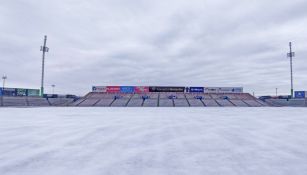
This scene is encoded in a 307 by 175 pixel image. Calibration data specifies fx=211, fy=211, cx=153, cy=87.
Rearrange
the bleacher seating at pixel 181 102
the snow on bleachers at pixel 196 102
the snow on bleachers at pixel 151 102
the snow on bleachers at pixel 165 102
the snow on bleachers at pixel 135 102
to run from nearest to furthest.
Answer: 1. the bleacher seating at pixel 181 102
2. the snow on bleachers at pixel 196 102
3. the snow on bleachers at pixel 165 102
4. the snow on bleachers at pixel 135 102
5. the snow on bleachers at pixel 151 102

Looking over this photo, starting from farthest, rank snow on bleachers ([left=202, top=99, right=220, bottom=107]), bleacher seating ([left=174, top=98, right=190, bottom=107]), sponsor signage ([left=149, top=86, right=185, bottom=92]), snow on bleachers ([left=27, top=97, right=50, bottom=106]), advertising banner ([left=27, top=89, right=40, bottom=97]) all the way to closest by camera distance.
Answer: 1. sponsor signage ([left=149, top=86, right=185, bottom=92])
2. advertising banner ([left=27, top=89, right=40, bottom=97])
3. bleacher seating ([left=174, top=98, right=190, bottom=107])
4. snow on bleachers ([left=202, top=99, right=220, bottom=107])
5. snow on bleachers ([left=27, top=97, right=50, bottom=106])

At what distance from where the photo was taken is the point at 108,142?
703 centimetres

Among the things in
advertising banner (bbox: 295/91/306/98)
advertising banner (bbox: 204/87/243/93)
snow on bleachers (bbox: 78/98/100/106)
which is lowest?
snow on bleachers (bbox: 78/98/100/106)

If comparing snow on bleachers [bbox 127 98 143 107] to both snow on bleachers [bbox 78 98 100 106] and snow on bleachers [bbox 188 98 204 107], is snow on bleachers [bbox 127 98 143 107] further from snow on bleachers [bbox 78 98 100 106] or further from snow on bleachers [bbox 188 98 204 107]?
snow on bleachers [bbox 188 98 204 107]

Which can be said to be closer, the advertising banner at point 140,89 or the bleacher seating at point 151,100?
Result: the bleacher seating at point 151,100

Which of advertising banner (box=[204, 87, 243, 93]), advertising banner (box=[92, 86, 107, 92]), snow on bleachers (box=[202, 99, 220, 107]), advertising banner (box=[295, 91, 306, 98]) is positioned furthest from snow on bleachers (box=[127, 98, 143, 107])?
advertising banner (box=[295, 91, 306, 98])

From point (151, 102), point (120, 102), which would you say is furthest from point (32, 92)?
point (151, 102)

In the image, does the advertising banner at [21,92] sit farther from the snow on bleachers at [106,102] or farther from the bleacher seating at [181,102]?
the bleacher seating at [181,102]

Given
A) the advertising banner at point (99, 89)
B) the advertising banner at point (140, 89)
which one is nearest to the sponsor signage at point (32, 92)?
the advertising banner at point (99, 89)

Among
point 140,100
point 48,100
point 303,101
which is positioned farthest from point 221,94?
point 48,100

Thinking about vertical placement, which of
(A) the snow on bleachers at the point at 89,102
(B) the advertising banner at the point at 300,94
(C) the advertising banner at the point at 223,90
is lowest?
(A) the snow on bleachers at the point at 89,102

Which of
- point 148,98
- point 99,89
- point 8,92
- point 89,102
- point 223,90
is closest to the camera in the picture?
point 8,92

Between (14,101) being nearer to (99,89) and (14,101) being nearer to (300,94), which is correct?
(99,89)

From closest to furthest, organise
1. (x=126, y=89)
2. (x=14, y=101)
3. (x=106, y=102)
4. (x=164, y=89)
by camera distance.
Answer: (x=14, y=101) → (x=106, y=102) → (x=126, y=89) → (x=164, y=89)
